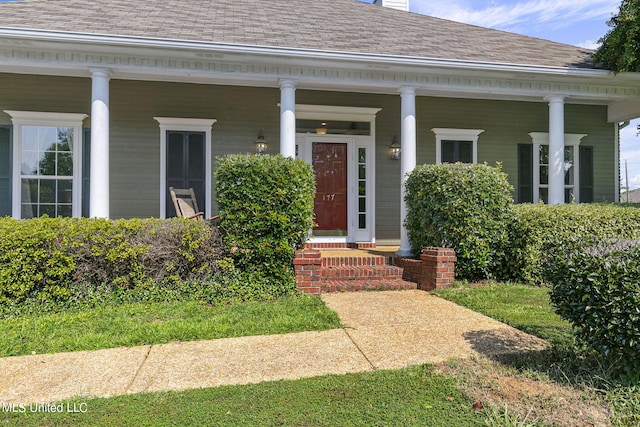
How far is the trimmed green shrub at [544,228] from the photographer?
5.55 meters

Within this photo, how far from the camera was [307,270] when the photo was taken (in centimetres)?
506

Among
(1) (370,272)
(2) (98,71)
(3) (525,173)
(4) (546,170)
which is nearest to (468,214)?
(1) (370,272)

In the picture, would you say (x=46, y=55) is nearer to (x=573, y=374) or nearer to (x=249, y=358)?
(x=249, y=358)

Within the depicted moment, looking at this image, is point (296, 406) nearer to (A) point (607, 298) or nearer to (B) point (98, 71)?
(A) point (607, 298)

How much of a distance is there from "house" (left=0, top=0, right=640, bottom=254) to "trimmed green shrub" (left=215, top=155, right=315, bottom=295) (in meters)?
1.38

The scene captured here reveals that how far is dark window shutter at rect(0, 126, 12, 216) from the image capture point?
6.94 meters

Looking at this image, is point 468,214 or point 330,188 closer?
point 468,214

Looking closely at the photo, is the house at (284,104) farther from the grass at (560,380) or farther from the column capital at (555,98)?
the grass at (560,380)

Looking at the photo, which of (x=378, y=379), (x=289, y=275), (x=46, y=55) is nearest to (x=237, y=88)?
(x=46, y=55)

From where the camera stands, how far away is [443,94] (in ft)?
24.1

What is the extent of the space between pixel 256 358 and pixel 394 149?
5942 mm

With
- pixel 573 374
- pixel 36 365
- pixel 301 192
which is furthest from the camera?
pixel 301 192

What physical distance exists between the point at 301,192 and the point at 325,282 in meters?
1.32

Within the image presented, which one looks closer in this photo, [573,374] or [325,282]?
[573,374]
